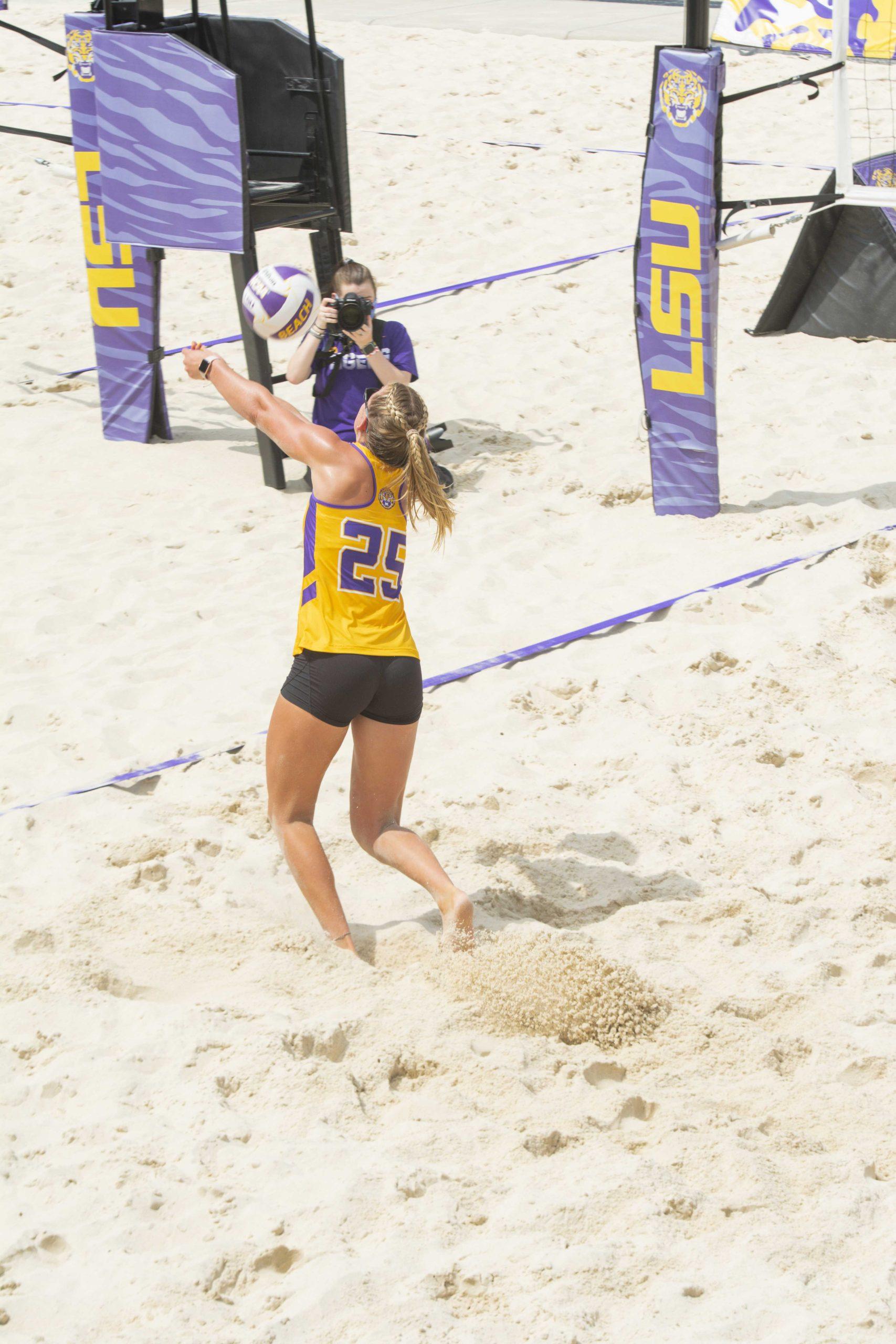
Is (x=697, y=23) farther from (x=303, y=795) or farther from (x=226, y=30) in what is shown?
(x=303, y=795)

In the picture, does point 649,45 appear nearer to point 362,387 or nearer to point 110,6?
point 110,6

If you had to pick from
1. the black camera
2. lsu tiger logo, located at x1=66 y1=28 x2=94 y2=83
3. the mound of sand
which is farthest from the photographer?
lsu tiger logo, located at x1=66 y1=28 x2=94 y2=83

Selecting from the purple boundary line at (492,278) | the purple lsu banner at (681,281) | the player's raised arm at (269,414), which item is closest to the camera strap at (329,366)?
the purple lsu banner at (681,281)

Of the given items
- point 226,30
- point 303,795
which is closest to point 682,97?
point 226,30

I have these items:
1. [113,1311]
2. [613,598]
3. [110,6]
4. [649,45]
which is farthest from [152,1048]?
[649,45]

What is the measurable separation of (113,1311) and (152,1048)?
0.72 meters

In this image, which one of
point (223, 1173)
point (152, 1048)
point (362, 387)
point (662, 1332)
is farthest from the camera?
point (362, 387)

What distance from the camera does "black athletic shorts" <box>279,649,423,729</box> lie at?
3191mm

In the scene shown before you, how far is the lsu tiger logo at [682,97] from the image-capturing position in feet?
18.4

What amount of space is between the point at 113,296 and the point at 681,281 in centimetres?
328

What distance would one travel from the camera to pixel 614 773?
4273 millimetres

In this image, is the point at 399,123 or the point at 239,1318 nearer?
the point at 239,1318

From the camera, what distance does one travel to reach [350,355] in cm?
531

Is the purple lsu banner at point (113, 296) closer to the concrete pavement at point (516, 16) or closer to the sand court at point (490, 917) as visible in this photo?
the sand court at point (490, 917)
